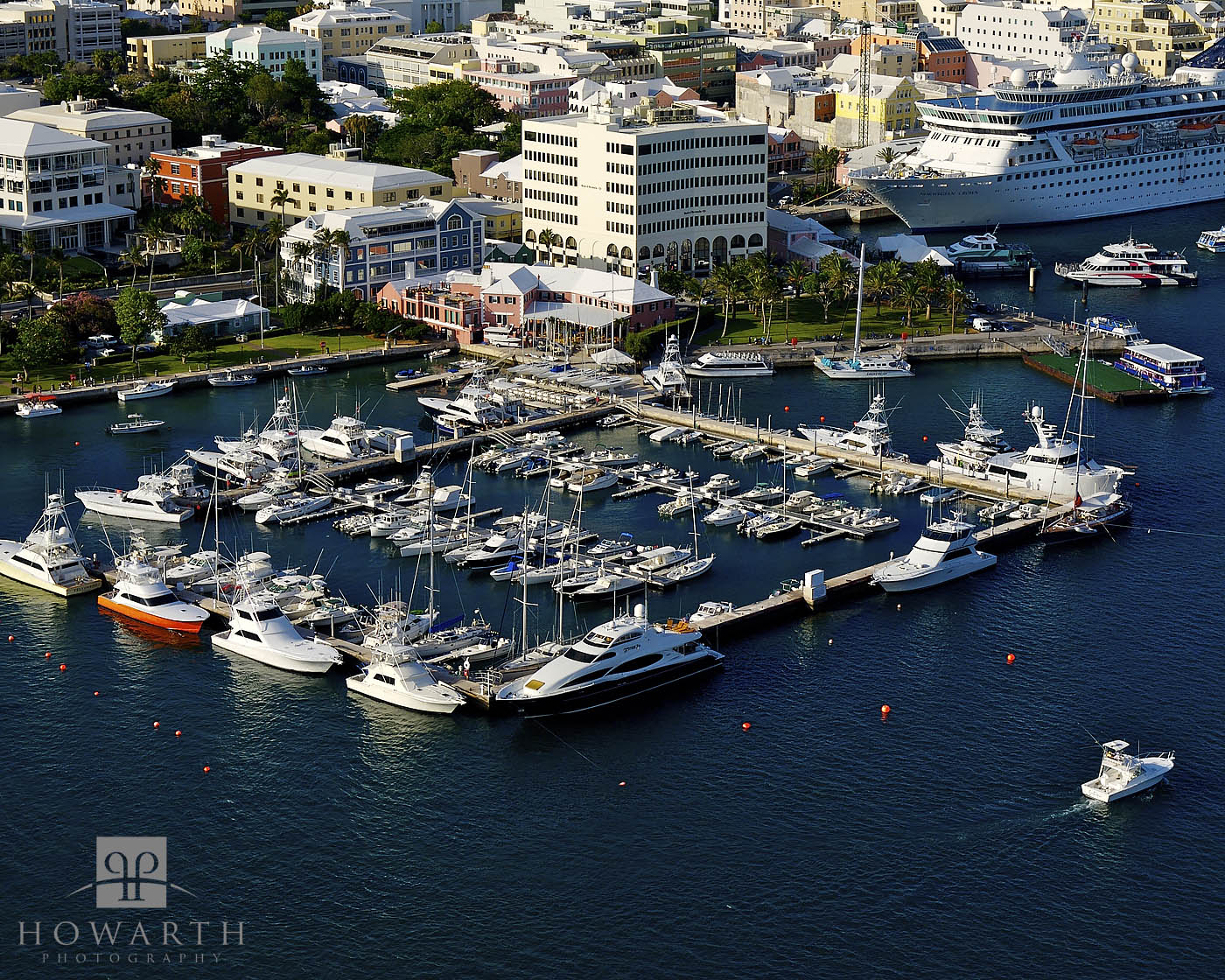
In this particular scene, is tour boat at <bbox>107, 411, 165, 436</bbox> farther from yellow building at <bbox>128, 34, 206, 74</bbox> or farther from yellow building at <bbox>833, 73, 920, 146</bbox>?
yellow building at <bbox>128, 34, 206, 74</bbox>

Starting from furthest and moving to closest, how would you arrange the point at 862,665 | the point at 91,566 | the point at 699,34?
the point at 699,34 → the point at 91,566 → the point at 862,665

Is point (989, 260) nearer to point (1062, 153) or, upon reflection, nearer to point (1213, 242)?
point (1213, 242)

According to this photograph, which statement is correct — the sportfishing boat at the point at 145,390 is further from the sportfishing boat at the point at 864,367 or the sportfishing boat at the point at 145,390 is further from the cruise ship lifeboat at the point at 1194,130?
the cruise ship lifeboat at the point at 1194,130

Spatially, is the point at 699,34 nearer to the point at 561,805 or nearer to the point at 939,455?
the point at 939,455

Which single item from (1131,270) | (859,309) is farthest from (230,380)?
(1131,270)

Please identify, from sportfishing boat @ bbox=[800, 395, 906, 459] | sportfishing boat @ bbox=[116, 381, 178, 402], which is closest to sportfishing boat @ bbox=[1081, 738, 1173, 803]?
sportfishing boat @ bbox=[800, 395, 906, 459]

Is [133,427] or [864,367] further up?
[864,367]

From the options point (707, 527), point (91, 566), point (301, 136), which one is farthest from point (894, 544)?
point (301, 136)
